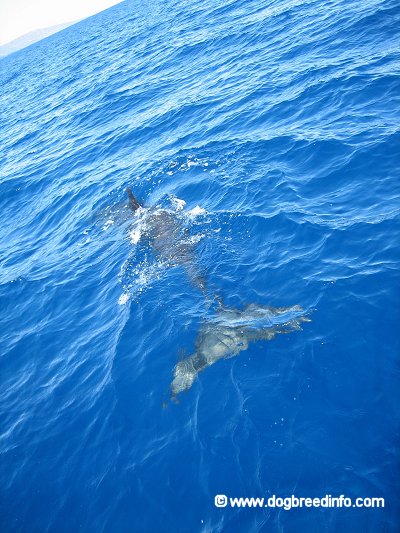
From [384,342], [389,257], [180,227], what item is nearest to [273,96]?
[180,227]

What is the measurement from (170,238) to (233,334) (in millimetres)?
5357

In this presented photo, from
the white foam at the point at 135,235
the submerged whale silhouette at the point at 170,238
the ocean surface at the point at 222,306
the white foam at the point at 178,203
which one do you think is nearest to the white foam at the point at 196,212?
the ocean surface at the point at 222,306

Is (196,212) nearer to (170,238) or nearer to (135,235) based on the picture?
(170,238)

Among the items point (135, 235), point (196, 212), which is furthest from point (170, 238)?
point (135, 235)

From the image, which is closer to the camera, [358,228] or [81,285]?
[358,228]

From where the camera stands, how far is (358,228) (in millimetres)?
10789

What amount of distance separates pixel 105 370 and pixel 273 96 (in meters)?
16.7

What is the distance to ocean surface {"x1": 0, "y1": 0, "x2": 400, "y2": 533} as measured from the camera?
720 cm

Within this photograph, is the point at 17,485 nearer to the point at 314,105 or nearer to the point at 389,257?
the point at 389,257

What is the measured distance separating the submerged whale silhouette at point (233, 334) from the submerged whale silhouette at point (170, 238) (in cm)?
179

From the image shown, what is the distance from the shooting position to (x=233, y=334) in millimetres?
9398

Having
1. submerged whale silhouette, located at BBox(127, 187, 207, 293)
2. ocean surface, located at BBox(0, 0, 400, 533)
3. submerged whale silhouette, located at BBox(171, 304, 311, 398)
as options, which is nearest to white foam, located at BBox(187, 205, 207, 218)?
ocean surface, located at BBox(0, 0, 400, 533)

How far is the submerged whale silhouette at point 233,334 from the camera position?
9.16 meters

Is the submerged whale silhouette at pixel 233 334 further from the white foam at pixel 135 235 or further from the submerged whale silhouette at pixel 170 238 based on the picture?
the white foam at pixel 135 235
